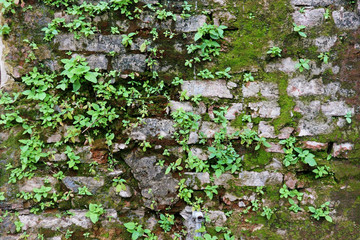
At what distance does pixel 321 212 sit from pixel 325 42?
1.54 meters

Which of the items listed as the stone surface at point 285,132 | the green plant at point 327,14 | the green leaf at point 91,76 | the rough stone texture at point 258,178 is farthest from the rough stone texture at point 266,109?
the green leaf at point 91,76

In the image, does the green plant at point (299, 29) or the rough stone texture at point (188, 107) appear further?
the rough stone texture at point (188, 107)

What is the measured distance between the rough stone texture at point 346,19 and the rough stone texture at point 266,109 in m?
0.90

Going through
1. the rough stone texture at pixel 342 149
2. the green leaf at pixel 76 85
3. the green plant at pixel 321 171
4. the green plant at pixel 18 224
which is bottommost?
the green plant at pixel 18 224

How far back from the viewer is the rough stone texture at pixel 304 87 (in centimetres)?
218

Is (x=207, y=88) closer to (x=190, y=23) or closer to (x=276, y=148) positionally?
(x=190, y=23)

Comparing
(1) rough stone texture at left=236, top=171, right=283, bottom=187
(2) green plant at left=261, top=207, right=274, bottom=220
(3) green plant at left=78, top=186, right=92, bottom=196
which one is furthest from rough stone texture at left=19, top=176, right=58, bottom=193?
(2) green plant at left=261, top=207, right=274, bottom=220

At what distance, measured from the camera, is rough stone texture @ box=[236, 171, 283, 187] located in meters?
2.21

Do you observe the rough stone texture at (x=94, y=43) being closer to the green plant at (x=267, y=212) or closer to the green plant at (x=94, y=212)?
the green plant at (x=94, y=212)

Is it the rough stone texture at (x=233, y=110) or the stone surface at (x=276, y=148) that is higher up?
the rough stone texture at (x=233, y=110)

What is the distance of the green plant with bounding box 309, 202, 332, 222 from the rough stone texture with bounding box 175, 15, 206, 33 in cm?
197

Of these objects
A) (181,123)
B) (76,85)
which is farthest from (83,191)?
(181,123)

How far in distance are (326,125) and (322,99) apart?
0.79ft

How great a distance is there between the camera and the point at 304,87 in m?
2.19
